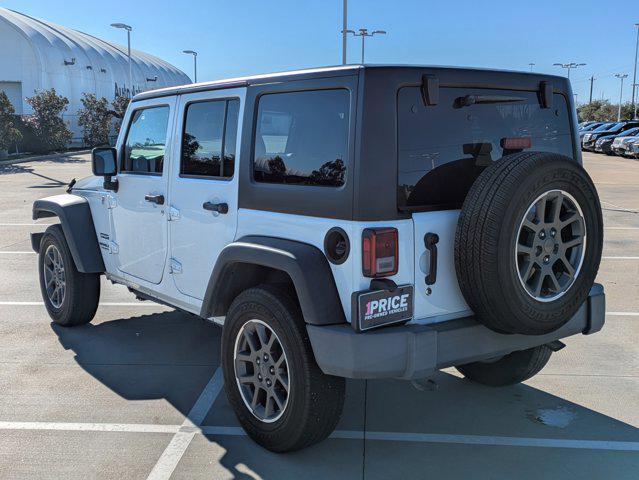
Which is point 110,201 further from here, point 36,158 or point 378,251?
point 36,158

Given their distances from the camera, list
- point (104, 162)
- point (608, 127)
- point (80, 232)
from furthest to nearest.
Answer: point (608, 127) < point (80, 232) < point (104, 162)

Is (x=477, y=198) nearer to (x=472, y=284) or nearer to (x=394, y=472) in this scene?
(x=472, y=284)

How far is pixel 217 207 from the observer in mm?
3838

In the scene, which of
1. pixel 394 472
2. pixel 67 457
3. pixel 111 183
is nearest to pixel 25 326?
pixel 111 183

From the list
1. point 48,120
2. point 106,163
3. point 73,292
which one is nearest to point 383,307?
point 106,163

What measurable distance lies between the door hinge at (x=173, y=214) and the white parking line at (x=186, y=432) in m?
1.19

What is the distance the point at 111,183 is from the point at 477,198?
10.2ft

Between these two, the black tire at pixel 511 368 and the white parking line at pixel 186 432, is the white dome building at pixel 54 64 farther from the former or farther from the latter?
the black tire at pixel 511 368

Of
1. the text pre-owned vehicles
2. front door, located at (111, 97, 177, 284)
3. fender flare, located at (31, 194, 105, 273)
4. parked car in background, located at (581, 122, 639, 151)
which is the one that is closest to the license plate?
→ the text pre-owned vehicles

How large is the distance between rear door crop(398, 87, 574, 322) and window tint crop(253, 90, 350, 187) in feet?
0.98

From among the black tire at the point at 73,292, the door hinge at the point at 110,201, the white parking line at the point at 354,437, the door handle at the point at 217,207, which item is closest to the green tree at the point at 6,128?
the black tire at the point at 73,292

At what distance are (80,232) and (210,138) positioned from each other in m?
1.97

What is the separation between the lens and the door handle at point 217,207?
12.5 ft

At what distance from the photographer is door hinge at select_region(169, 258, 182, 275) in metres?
4.34
